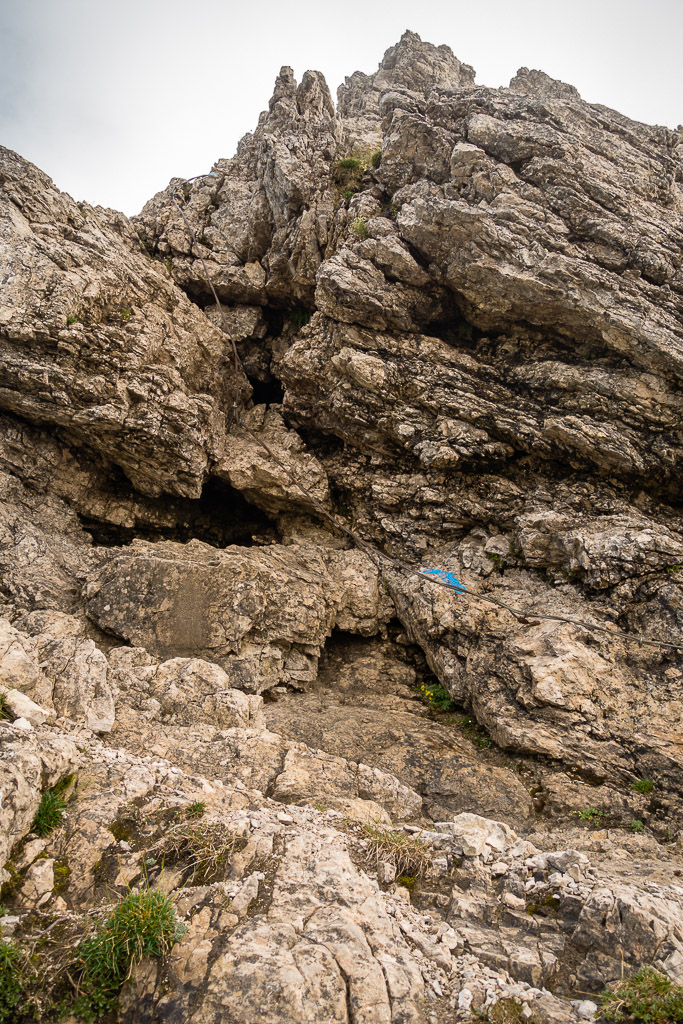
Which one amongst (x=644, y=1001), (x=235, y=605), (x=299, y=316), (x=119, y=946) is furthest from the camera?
(x=299, y=316)

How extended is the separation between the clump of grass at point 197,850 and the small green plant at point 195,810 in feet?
0.63

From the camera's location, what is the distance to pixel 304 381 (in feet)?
49.5

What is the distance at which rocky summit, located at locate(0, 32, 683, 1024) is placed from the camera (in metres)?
4.71

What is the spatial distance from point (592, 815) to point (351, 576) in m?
7.86

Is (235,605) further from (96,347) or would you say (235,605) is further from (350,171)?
(350,171)

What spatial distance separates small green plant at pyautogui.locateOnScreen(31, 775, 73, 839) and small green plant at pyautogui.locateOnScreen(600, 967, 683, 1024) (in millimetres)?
5610

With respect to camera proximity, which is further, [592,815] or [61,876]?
[592,815]

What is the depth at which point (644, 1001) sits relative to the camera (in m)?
4.22

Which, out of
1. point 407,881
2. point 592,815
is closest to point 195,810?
point 407,881

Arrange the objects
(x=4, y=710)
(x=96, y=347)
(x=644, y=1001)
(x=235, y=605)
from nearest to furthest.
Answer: (x=644, y=1001) → (x=4, y=710) → (x=235, y=605) → (x=96, y=347)

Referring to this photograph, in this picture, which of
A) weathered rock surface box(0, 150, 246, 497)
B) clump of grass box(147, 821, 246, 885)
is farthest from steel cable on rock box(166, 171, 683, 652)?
clump of grass box(147, 821, 246, 885)

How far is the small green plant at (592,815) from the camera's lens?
340 inches

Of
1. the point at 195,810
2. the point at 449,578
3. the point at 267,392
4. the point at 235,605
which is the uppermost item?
the point at 267,392

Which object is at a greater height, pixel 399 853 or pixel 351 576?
pixel 351 576
